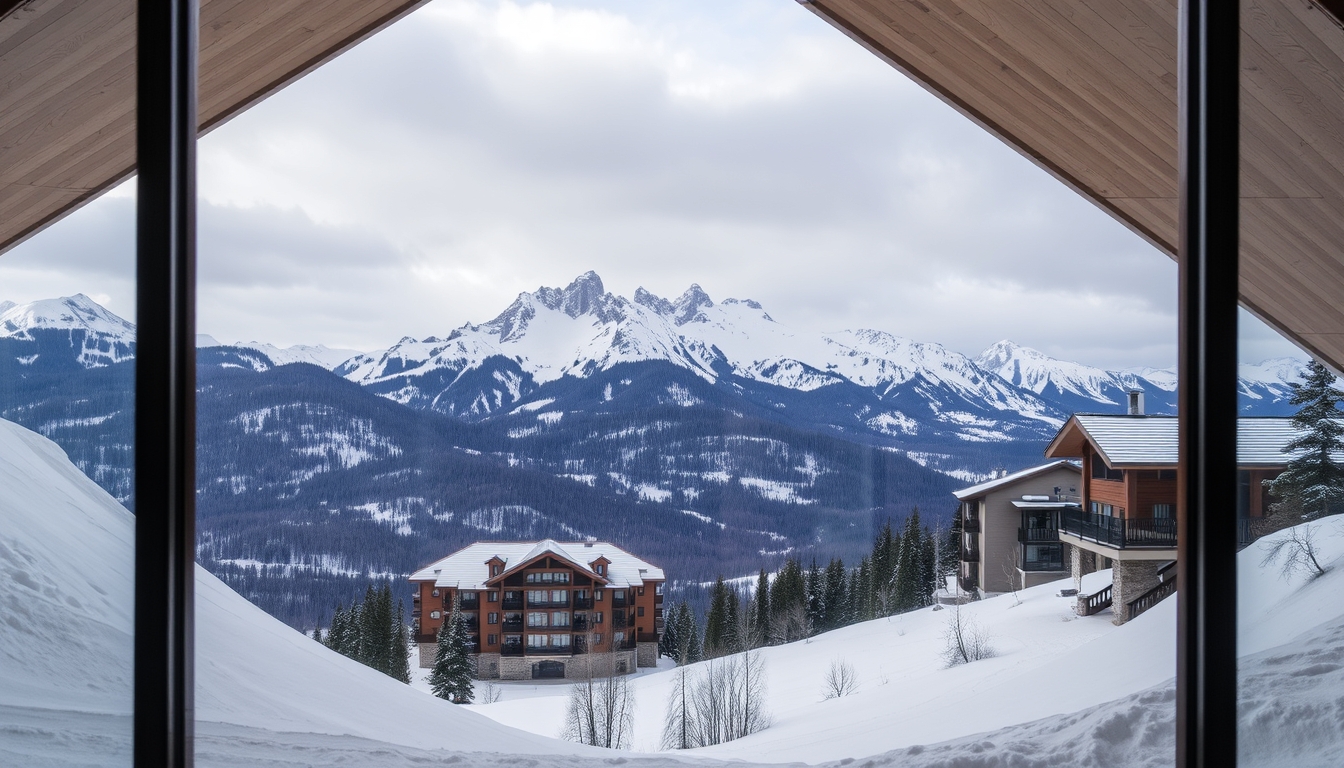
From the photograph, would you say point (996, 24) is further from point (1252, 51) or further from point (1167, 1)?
point (1252, 51)

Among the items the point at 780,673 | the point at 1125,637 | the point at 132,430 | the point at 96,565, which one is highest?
the point at 132,430

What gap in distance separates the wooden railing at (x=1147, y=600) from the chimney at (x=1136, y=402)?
860 millimetres

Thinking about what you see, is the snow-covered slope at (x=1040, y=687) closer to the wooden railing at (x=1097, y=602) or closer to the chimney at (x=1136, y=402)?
the wooden railing at (x=1097, y=602)

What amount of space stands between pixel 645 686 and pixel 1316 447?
130 inches

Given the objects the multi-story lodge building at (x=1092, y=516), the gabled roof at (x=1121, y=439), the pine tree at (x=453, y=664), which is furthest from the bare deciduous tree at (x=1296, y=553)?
the pine tree at (x=453, y=664)

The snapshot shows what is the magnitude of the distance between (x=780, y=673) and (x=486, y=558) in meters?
1.70

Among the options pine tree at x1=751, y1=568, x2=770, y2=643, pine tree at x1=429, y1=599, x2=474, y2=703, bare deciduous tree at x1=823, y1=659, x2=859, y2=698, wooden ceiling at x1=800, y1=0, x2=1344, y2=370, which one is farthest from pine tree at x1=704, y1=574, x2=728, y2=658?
wooden ceiling at x1=800, y1=0, x2=1344, y2=370

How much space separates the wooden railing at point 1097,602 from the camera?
4207 mm

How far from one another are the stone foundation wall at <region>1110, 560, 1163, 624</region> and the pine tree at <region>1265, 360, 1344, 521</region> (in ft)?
8.48

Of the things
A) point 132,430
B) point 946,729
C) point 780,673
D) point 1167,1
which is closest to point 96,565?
point 132,430

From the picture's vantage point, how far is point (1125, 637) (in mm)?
3676

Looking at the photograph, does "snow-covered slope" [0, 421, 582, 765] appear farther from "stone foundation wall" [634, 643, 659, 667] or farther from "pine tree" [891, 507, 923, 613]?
"pine tree" [891, 507, 923, 613]

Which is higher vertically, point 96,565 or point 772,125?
point 772,125

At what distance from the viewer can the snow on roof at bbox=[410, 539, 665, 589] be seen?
4.04 meters
